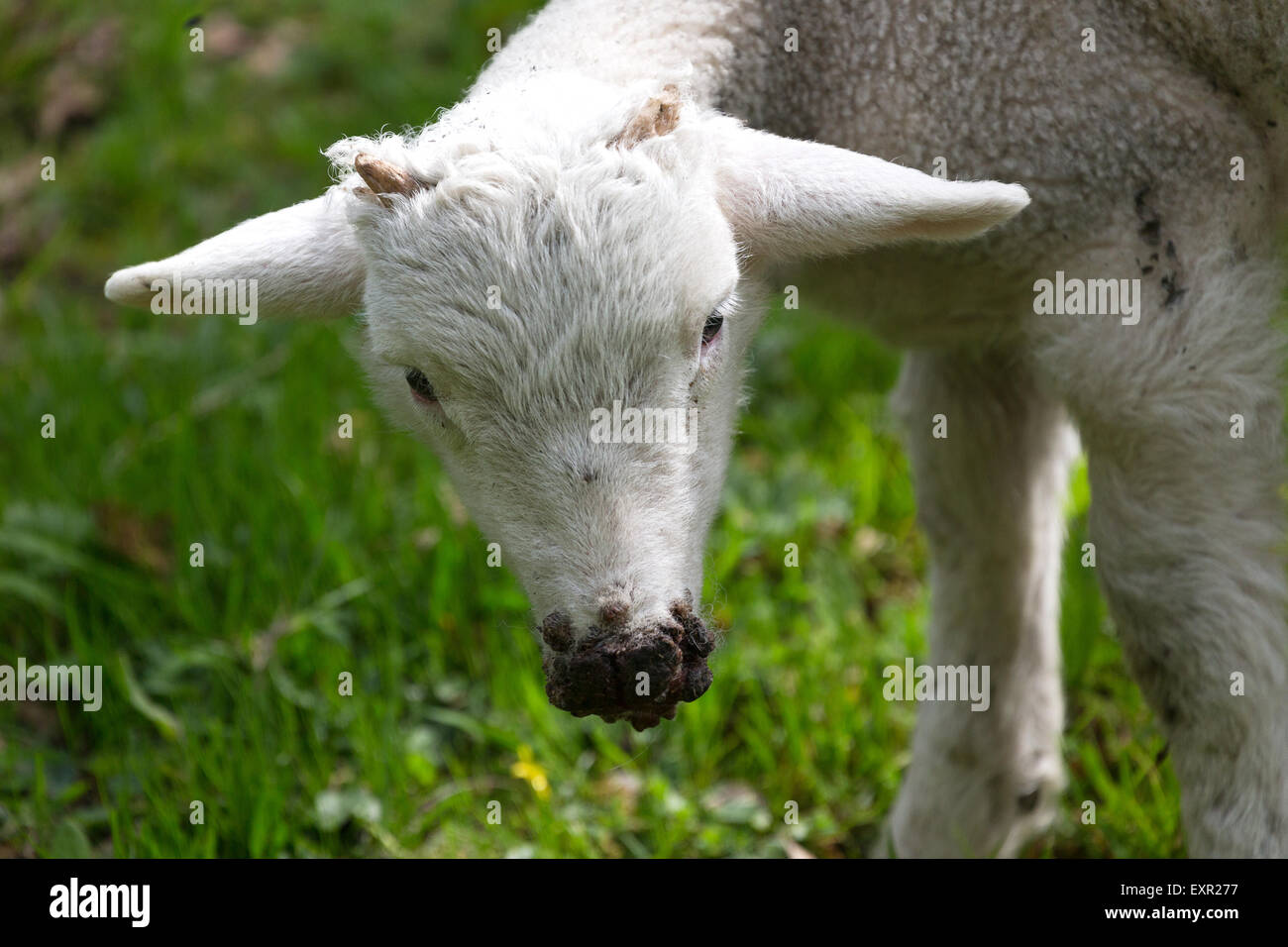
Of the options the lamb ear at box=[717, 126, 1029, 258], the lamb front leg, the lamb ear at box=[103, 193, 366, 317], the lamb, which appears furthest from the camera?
the lamb front leg

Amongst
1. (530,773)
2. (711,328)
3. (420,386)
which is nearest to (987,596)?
(530,773)

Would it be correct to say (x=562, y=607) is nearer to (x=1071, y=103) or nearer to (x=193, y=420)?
(x=1071, y=103)

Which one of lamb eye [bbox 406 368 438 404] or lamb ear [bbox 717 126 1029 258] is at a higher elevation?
lamb ear [bbox 717 126 1029 258]

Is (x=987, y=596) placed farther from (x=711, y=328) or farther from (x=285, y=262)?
(x=285, y=262)

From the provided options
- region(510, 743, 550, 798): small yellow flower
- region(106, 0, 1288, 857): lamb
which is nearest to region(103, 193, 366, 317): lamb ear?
region(106, 0, 1288, 857): lamb

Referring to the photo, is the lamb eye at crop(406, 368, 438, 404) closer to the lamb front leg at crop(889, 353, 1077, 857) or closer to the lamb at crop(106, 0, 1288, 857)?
the lamb at crop(106, 0, 1288, 857)

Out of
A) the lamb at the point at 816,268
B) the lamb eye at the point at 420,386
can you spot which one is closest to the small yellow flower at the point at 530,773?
the lamb at the point at 816,268

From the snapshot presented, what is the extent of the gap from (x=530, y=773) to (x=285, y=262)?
5.90 ft

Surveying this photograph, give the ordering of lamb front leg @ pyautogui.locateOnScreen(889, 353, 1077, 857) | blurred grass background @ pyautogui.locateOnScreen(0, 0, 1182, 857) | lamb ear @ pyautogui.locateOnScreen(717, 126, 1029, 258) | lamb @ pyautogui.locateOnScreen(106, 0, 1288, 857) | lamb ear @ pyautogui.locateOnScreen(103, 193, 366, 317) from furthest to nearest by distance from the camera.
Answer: blurred grass background @ pyautogui.locateOnScreen(0, 0, 1182, 857) < lamb front leg @ pyautogui.locateOnScreen(889, 353, 1077, 857) < lamb ear @ pyautogui.locateOnScreen(103, 193, 366, 317) < lamb ear @ pyautogui.locateOnScreen(717, 126, 1029, 258) < lamb @ pyautogui.locateOnScreen(106, 0, 1288, 857)

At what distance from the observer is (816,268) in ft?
11.4

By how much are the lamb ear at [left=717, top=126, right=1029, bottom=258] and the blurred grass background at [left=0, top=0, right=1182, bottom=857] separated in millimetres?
874

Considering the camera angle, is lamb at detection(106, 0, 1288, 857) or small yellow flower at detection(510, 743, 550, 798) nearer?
lamb at detection(106, 0, 1288, 857)

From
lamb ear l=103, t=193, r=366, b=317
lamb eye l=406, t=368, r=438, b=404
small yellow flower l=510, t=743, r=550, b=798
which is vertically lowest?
small yellow flower l=510, t=743, r=550, b=798

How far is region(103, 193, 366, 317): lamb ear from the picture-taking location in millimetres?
2939
